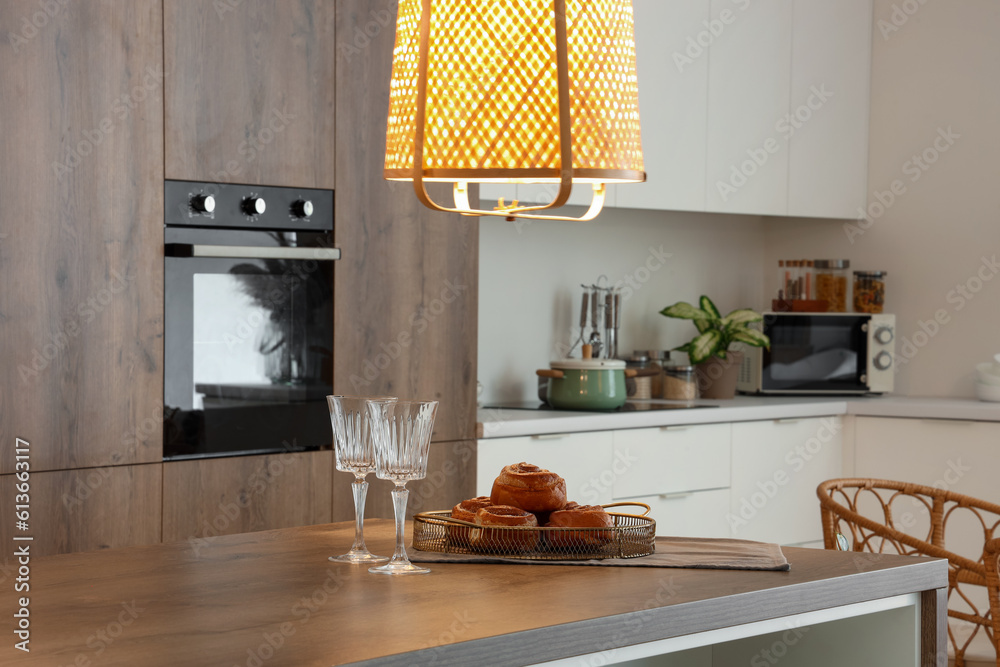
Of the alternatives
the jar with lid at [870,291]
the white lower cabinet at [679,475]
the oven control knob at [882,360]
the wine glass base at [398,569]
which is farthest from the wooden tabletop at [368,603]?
the jar with lid at [870,291]

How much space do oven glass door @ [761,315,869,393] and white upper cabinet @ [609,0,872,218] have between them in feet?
1.38

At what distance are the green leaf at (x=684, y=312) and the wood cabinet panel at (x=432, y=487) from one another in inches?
47.1

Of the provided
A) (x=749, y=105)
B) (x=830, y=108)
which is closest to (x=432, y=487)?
(x=749, y=105)

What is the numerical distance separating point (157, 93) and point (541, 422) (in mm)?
1343

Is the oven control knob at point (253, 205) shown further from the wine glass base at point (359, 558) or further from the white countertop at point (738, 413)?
the wine glass base at point (359, 558)

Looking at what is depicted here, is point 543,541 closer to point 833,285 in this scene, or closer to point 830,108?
point 833,285

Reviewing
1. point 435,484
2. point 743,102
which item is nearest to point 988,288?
point 743,102

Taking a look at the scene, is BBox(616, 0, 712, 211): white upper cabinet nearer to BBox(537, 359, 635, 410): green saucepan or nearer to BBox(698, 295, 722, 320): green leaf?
BBox(698, 295, 722, 320): green leaf

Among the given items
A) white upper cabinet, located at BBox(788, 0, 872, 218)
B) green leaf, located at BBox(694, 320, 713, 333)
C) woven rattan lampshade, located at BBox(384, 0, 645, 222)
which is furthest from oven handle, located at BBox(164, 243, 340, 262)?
white upper cabinet, located at BBox(788, 0, 872, 218)

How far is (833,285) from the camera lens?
4.23 metres

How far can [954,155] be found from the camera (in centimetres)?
407

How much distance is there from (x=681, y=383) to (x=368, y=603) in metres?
2.68

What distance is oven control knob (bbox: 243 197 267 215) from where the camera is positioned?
2.70 m

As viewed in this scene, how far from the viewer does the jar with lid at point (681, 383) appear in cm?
386
